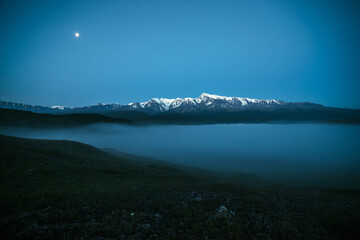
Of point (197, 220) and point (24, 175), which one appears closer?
point (197, 220)

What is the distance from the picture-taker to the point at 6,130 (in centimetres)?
15962

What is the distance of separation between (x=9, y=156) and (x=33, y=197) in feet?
72.0

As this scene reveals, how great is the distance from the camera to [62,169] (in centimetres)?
2528

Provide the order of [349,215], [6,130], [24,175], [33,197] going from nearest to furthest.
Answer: [33,197] < [349,215] < [24,175] < [6,130]

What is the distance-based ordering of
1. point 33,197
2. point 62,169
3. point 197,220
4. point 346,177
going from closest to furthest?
point 197,220 < point 33,197 < point 62,169 < point 346,177

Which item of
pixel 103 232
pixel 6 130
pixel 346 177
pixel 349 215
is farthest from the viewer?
pixel 6 130

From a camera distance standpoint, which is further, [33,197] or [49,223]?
[33,197]

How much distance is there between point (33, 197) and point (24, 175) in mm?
10979

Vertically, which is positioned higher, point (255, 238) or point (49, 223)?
point (49, 223)

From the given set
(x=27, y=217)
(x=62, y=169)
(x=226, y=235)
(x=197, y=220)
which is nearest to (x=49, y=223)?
(x=27, y=217)

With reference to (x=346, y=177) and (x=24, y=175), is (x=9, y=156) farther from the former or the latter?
(x=346, y=177)

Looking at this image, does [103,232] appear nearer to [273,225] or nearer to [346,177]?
[273,225]

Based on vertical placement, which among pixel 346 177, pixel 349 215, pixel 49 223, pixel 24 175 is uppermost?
pixel 49 223

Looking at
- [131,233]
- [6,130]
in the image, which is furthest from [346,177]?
[6,130]
